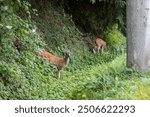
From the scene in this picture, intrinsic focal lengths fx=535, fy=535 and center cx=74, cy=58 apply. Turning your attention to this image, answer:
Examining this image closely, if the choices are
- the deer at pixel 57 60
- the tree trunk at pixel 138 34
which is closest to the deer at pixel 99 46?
the deer at pixel 57 60

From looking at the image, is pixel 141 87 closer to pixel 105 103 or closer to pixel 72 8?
pixel 105 103

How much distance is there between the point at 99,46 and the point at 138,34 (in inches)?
251

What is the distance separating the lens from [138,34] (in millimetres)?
13328

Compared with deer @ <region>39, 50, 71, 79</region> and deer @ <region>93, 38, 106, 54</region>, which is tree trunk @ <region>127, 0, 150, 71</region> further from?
deer @ <region>93, 38, 106, 54</region>

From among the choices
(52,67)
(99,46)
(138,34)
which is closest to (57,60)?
(52,67)

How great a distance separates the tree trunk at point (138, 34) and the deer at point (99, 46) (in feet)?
20.1

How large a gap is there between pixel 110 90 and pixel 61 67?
460cm

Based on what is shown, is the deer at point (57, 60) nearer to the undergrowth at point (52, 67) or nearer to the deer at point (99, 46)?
the undergrowth at point (52, 67)

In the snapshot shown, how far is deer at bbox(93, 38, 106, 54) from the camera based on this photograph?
775 inches

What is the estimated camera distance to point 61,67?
14.9m

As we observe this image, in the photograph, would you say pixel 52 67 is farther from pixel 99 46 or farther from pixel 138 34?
pixel 99 46

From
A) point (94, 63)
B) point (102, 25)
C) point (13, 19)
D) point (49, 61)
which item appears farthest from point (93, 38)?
point (13, 19)

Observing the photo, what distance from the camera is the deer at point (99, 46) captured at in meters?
19.7

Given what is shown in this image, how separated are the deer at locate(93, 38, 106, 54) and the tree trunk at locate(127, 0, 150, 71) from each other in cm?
Result: 613
